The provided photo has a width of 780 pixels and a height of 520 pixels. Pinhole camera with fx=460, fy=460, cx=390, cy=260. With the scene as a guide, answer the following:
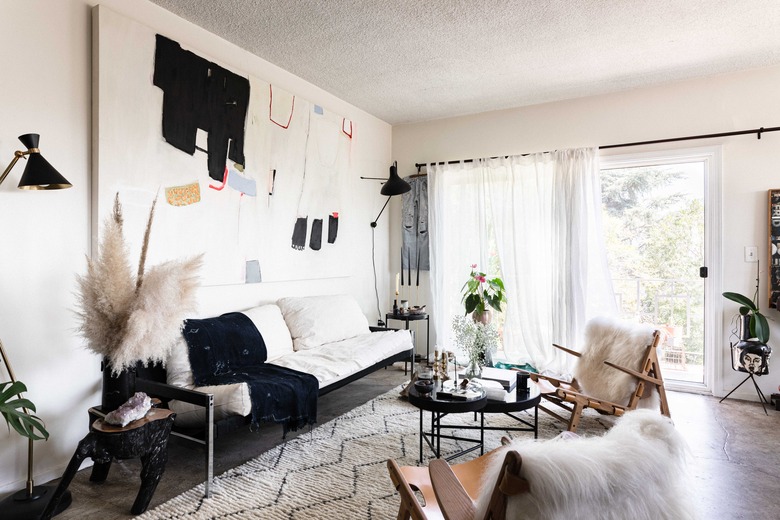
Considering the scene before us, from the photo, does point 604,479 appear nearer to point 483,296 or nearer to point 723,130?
point 483,296

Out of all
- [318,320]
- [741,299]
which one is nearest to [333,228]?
[318,320]

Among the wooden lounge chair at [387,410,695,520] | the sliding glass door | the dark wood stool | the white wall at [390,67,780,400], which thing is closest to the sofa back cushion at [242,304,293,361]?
the dark wood stool

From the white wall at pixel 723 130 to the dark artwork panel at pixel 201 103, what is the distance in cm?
286

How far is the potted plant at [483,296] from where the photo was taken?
15.3 ft

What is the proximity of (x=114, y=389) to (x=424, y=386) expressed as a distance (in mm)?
1594

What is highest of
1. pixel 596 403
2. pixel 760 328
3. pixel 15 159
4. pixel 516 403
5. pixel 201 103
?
pixel 201 103

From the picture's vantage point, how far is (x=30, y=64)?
2299 mm

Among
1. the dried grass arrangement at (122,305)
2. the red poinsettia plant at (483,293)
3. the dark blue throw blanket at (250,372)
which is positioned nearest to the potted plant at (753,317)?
the red poinsettia plant at (483,293)

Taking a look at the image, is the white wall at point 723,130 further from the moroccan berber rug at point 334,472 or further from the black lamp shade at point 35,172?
the black lamp shade at point 35,172

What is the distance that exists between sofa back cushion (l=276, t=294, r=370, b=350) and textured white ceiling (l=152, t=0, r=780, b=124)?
1.98 metres

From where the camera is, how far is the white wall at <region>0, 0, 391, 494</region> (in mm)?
2227

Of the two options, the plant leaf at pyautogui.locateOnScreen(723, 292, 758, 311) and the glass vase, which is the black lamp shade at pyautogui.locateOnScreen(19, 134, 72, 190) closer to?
the glass vase

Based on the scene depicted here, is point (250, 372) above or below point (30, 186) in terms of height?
below

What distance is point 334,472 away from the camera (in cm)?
249
